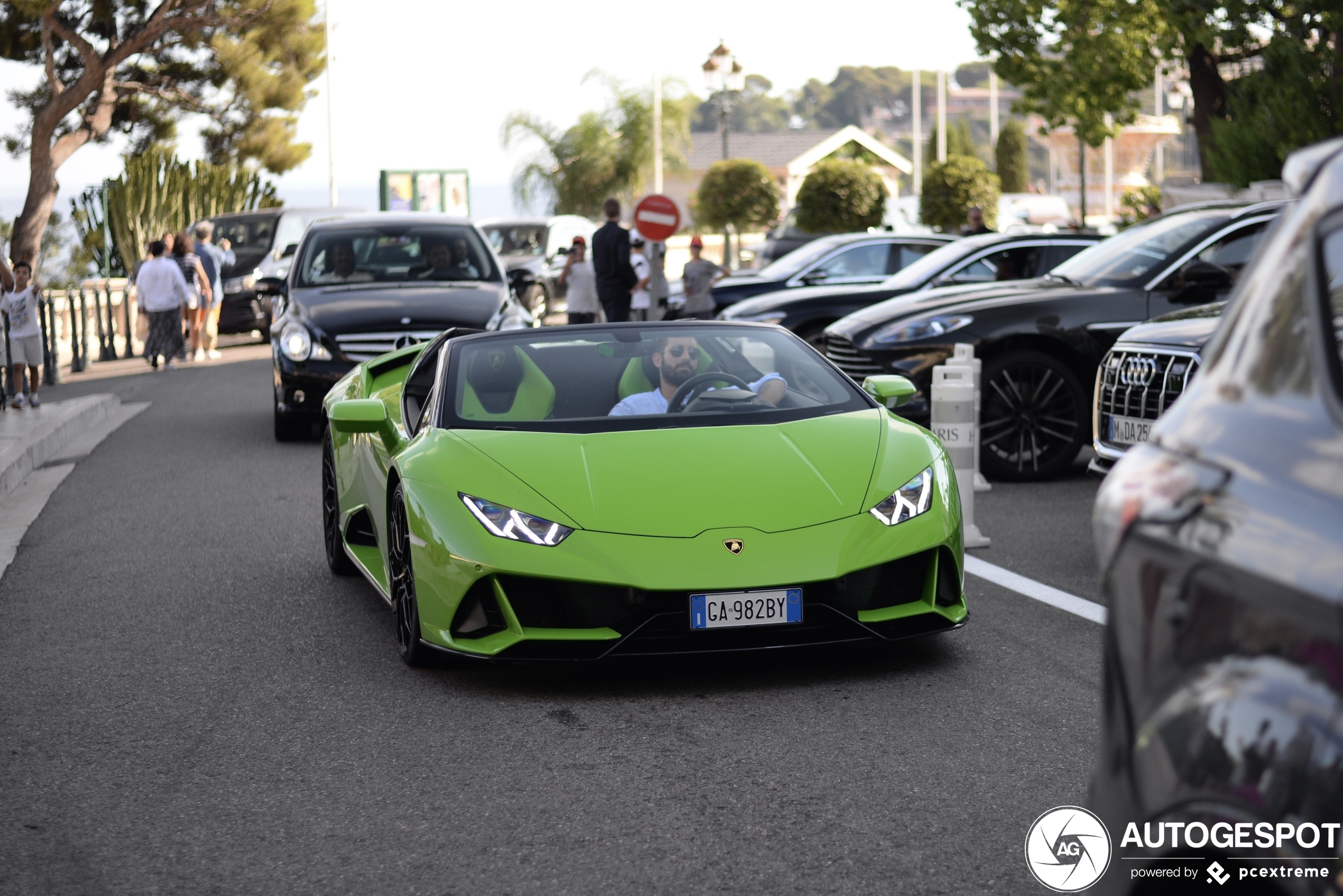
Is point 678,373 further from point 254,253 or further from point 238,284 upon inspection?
point 254,253

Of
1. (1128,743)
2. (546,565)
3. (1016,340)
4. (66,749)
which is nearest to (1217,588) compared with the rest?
(1128,743)

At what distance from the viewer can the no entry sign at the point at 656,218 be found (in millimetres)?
18594

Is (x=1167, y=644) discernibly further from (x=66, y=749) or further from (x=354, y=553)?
(x=354, y=553)

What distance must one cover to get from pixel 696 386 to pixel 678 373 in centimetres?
12

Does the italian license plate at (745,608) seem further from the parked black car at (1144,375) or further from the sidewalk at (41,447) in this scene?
the sidewalk at (41,447)

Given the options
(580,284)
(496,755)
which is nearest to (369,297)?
(580,284)

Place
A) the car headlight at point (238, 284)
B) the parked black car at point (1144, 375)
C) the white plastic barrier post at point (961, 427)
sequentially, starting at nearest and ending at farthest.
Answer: the parked black car at point (1144, 375) < the white plastic barrier post at point (961, 427) < the car headlight at point (238, 284)

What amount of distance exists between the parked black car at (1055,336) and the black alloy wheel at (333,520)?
4251mm

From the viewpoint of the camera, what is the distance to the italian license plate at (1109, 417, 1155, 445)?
7.81 metres

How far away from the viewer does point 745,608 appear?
5398mm

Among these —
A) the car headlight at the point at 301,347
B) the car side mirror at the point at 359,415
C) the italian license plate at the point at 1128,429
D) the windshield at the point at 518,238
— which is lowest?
the italian license plate at the point at 1128,429

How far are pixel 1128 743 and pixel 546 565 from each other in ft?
10.6

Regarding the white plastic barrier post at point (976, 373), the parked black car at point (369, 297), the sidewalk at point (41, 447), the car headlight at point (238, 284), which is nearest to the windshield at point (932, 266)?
the parked black car at point (369, 297)

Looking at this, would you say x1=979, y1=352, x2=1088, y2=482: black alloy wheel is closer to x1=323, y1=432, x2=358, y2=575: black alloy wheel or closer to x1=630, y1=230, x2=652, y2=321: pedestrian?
x1=323, y1=432, x2=358, y2=575: black alloy wheel
